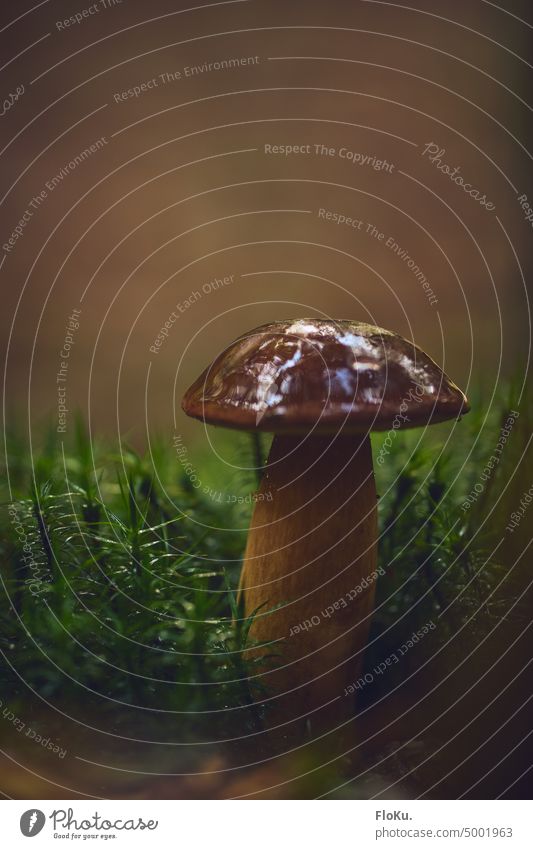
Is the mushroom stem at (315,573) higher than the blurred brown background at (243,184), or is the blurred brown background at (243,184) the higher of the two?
the blurred brown background at (243,184)

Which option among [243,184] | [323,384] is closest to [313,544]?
[323,384]

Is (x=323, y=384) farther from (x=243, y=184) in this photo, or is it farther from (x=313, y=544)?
(x=243, y=184)

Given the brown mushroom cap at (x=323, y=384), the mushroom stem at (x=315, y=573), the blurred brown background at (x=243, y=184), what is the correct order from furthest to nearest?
the blurred brown background at (x=243, y=184) < the mushroom stem at (x=315, y=573) < the brown mushroom cap at (x=323, y=384)

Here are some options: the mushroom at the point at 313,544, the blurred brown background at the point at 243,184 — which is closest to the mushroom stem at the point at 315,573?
the mushroom at the point at 313,544

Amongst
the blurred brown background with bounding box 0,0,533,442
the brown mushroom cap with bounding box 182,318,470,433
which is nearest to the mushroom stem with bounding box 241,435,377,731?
the brown mushroom cap with bounding box 182,318,470,433

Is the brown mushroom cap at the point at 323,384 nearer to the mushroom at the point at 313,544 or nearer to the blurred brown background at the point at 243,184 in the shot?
the mushroom at the point at 313,544

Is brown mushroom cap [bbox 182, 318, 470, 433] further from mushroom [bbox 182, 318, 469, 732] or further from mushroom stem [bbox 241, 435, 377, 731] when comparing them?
mushroom stem [bbox 241, 435, 377, 731]

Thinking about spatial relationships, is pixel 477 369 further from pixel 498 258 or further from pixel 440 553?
pixel 440 553

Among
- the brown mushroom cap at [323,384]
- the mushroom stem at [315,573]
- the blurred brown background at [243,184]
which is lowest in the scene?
the mushroom stem at [315,573]
